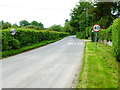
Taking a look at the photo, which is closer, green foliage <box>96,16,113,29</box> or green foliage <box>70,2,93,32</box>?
green foliage <box>96,16,113,29</box>

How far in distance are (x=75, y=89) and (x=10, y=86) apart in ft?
8.22

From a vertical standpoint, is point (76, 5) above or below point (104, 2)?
above

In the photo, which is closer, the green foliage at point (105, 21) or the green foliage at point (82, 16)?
the green foliage at point (105, 21)

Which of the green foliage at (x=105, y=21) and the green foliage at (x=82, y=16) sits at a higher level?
the green foliage at (x=82, y=16)

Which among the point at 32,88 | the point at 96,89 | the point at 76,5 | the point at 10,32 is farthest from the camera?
the point at 76,5

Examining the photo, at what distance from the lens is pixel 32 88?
4.53 metres

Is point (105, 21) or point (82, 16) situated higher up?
point (82, 16)

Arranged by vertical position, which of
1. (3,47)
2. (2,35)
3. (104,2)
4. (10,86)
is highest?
(104,2)

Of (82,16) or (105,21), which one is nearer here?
(105,21)

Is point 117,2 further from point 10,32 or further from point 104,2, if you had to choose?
point 10,32

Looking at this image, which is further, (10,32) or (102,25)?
(102,25)

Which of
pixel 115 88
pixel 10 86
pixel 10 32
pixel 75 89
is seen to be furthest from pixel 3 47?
pixel 115 88

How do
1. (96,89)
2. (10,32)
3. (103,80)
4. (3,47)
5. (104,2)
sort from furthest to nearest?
(104,2), (10,32), (3,47), (103,80), (96,89)

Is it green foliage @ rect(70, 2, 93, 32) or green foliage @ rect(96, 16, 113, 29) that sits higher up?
green foliage @ rect(70, 2, 93, 32)
